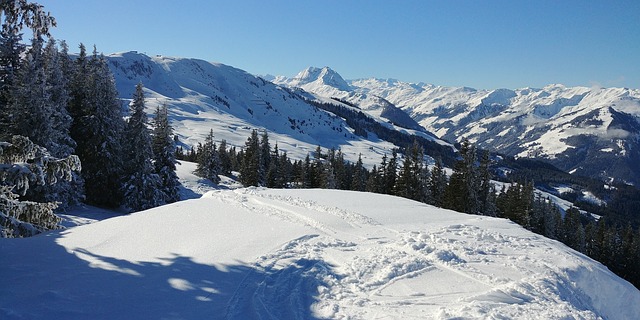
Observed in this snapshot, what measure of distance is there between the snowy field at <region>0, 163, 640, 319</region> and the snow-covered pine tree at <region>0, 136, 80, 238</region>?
0.65m

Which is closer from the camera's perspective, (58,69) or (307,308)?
(307,308)

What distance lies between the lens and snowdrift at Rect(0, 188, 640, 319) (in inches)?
292

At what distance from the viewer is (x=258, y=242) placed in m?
11.5

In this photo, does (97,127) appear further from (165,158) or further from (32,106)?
(165,158)

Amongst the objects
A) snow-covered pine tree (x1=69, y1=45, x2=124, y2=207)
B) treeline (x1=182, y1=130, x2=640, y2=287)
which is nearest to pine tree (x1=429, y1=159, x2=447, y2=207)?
treeline (x1=182, y1=130, x2=640, y2=287)

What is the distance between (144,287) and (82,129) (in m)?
26.0

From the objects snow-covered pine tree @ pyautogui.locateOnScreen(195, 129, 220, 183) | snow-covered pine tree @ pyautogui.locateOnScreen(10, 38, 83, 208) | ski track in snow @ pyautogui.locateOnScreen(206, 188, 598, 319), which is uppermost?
snow-covered pine tree @ pyautogui.locateOnScreen(10, 38, 83, 208)

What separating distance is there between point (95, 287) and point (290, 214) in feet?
27.3

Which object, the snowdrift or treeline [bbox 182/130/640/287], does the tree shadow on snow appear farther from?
treeline [bbox 182/130/640/287]

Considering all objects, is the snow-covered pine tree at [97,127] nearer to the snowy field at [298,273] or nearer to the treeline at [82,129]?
the treeline at [82,129]

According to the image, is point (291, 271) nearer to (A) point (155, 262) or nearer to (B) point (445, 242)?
(A) point (155, 262)

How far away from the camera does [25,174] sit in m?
8.99

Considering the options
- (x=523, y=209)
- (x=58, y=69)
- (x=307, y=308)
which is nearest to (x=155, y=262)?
(x=307, y=308)

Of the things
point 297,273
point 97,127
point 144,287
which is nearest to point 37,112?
point 97,127
